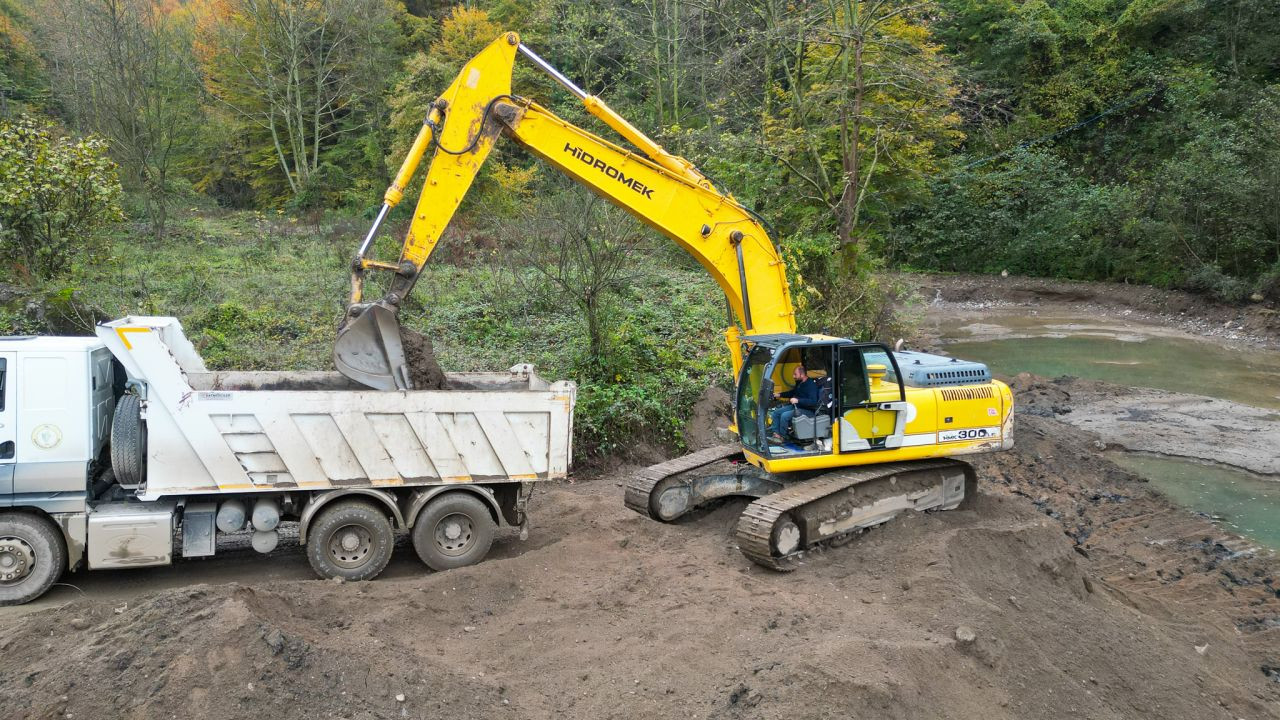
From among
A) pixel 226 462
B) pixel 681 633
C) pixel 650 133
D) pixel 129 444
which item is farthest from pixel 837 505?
pixel 650 133

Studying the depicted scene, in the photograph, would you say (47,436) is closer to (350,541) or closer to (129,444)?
(129,444)

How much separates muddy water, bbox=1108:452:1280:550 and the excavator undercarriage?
3.38 metres

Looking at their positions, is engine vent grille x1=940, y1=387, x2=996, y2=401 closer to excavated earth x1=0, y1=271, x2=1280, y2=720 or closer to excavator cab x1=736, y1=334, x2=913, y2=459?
excavator cab x1=736, y1=334, x2=913, y2=459

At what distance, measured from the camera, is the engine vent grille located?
8773mm

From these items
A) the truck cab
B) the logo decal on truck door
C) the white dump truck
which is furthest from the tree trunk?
the logo decal on truck door

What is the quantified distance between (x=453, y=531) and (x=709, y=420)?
506 centimetres

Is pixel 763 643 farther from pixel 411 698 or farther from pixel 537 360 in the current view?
pixel 537 360

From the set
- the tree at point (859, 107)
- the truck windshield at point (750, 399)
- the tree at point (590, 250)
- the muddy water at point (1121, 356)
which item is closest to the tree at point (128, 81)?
the tree at point (590, 250)

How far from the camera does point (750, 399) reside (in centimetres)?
858

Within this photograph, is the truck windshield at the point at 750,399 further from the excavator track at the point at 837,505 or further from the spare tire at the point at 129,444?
the spare tire at the point at 129,444

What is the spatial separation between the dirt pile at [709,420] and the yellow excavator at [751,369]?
227cm

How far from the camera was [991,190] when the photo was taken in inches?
1235

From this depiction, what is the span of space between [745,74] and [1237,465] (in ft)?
39.3

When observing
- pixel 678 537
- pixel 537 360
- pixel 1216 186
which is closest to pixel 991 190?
pixel 1216 186
